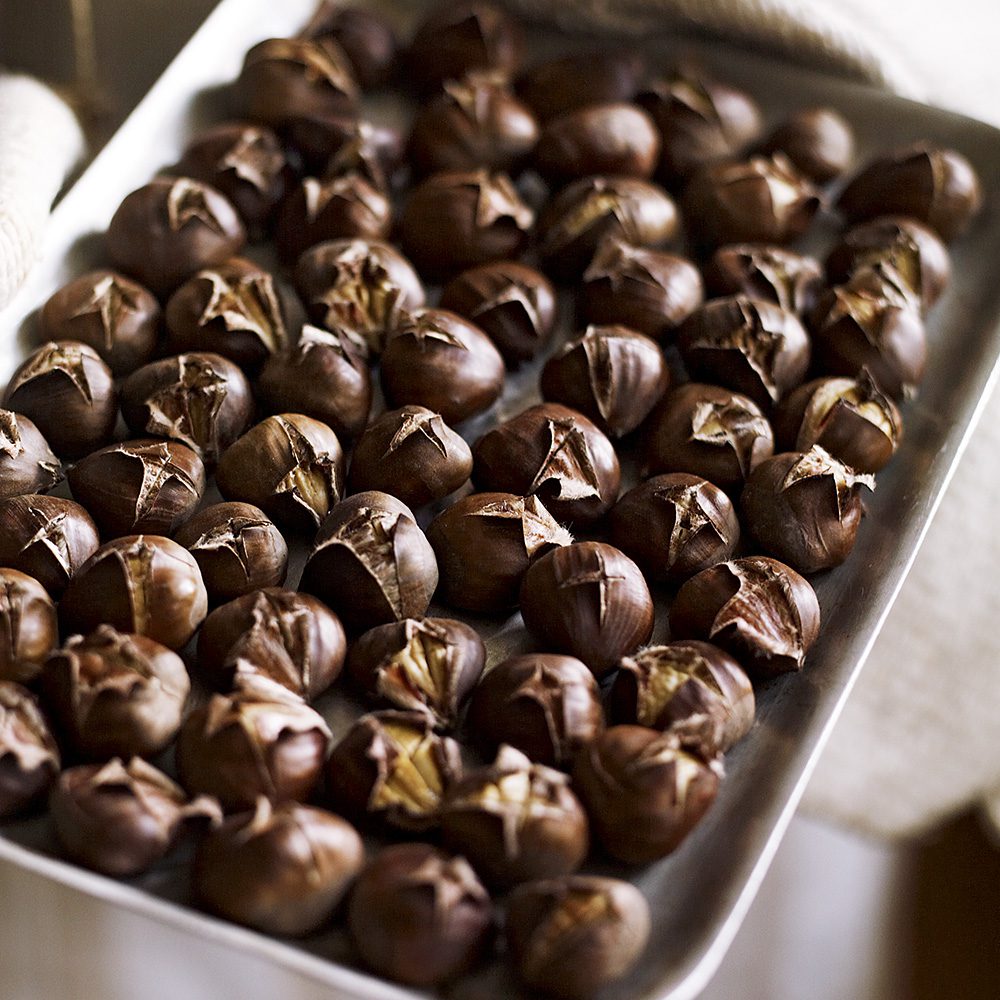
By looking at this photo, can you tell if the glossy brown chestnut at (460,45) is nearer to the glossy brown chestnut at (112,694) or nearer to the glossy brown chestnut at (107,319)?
the glossy brown chestnut at (107,319)

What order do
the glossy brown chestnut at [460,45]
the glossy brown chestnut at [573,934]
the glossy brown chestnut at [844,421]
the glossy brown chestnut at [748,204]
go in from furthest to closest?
1. the glossy brown chestnut at [460,45]
2. the glossy brown chestnut at [748,204]
3. the glossy brown chestnut at [844,421]
4. the glossy brown chestnut at [573,934]

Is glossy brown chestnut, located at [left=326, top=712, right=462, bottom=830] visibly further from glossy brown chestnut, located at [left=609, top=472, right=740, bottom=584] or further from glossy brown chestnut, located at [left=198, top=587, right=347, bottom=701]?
glossy brown chestnut, located at [left=609, top=472, right=740, bottom=584]

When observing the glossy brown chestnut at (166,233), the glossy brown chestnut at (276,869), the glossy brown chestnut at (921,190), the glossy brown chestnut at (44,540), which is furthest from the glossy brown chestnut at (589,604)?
the glossy brown chestnut at (921,190)

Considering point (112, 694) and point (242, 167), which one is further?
point (242, 167)

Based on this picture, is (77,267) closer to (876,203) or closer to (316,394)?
(316,394)

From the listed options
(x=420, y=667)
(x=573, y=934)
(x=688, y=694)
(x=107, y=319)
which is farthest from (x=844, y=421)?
(x=107, y=319)

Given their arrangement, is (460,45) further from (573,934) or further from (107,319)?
(573,934)
